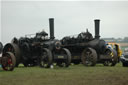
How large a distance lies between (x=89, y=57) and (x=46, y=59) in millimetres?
3373

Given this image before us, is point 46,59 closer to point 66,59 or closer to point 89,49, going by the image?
point 66,59

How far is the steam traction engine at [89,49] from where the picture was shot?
1911 centimetres

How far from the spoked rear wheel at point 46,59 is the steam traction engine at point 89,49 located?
10.6 feet

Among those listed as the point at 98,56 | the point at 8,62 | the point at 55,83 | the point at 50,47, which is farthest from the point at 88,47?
the point at 55,83

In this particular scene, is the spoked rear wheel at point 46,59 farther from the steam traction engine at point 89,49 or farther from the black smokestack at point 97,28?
the black smokestack at point 97,28

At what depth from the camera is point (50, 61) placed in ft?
54.6

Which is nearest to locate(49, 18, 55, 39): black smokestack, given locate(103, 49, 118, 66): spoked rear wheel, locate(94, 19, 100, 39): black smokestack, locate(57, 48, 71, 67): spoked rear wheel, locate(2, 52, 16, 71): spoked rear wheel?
locate(57, 48, 71, 67): spoked rear wheel

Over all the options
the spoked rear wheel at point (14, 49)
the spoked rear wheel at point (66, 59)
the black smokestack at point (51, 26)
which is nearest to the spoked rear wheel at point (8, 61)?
the spoked rear wheel at point (14, 49)

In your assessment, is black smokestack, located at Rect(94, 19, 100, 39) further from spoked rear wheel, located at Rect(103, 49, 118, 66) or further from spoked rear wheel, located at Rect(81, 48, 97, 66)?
spoked rear wheel, located at Rect(81, 48, 97, 66)

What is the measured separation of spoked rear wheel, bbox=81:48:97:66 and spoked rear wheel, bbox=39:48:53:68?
3.19 metres

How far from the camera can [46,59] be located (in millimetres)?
17062

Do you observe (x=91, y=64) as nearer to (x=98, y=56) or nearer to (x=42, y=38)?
(x=98, y=56)

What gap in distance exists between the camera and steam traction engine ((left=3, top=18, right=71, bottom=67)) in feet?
57.1

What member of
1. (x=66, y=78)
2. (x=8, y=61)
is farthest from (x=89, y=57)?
(x=66, y=78)
